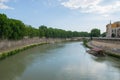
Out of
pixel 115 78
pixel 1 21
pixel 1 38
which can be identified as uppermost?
pixel 1 21

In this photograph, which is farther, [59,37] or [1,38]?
[59,37]

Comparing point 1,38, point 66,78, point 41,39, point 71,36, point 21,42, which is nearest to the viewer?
point 66,78

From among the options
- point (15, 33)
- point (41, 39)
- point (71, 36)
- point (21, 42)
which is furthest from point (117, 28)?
point (71, 36)

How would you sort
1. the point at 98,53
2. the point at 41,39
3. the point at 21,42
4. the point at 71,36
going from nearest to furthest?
the point at 98,53
the point at 21,42
the point at 41,39
the point at 71,36

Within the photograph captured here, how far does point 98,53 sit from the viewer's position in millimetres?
29688

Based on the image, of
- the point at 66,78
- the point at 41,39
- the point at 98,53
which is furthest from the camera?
the point at 41,39

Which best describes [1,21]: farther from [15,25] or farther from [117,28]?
[117,28]

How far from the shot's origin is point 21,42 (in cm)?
4656

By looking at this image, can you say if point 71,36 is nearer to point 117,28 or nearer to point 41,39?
point 41,39

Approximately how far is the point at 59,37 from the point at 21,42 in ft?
181

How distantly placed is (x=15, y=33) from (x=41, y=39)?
36896 millimetres

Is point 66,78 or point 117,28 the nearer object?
point 66,78

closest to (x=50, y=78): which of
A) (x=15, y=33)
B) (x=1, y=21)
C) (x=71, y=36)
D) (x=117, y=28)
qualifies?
(x=1, y=21)

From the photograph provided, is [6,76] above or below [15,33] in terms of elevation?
below
